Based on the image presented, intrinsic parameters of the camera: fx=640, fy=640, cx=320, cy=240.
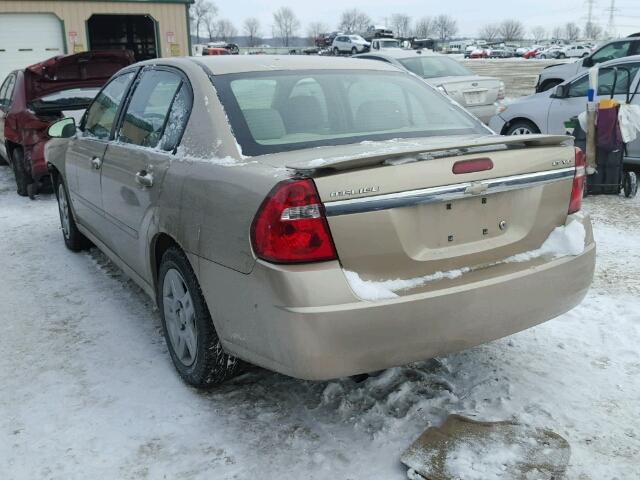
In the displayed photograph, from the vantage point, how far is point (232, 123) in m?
2.99

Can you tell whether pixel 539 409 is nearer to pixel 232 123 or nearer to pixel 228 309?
pixel 228 309

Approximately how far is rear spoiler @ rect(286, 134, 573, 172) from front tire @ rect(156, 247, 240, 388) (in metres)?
0.86

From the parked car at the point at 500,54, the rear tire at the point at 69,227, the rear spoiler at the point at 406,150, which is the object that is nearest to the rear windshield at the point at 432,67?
the rear tire at the point at 69,227

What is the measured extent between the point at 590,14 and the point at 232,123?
150344 mm

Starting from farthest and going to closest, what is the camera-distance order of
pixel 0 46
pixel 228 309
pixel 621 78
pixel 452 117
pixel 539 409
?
pixel 0 46
pixel 621 78
pixel 452 117
pixel 539 409
pixel 228 309

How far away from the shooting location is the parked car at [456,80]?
11523 mm

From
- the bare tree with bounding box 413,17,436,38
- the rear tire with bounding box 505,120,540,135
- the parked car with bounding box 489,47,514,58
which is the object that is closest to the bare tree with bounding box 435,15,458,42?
the bare tree with bounding box 413,17,436,38

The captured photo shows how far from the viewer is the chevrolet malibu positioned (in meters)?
2.43

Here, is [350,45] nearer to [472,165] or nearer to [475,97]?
[475,97]

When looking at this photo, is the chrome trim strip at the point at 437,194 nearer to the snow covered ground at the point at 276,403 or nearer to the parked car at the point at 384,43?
the snow covered ground at the point at 276,403

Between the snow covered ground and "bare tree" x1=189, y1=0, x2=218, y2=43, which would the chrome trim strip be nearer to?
the snow covered ground

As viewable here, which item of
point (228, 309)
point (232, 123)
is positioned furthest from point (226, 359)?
point (232, 123)

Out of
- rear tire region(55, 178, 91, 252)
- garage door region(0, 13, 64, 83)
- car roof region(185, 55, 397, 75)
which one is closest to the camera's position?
car roof region(185, 55, 397, 75)

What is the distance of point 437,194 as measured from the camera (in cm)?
253
